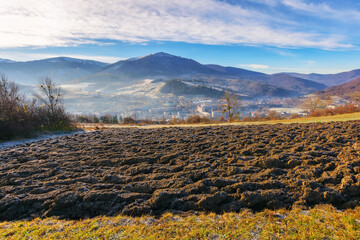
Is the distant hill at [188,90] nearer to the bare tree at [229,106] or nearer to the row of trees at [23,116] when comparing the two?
the bare tree at [229,106]

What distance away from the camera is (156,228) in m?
3.83

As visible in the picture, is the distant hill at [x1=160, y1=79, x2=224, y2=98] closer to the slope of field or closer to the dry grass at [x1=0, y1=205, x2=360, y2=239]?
the slope of field

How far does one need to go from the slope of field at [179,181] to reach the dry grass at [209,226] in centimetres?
27

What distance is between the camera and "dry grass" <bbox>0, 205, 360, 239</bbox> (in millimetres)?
3598

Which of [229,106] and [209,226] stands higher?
[229,106]

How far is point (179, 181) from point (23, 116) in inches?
641

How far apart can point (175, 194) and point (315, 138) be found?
8.82 m

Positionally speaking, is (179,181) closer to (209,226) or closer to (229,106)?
(209,226)

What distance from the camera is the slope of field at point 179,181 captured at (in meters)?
4.53

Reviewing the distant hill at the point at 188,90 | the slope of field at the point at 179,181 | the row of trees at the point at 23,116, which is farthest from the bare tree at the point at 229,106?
the distant hill at the point at 188,90

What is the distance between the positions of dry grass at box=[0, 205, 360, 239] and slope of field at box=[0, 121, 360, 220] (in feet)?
0.89

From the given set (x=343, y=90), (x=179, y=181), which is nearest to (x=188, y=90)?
(x=343, y=90)

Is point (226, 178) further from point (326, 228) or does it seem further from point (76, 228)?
point (76, 228)

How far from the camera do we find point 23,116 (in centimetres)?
1541
